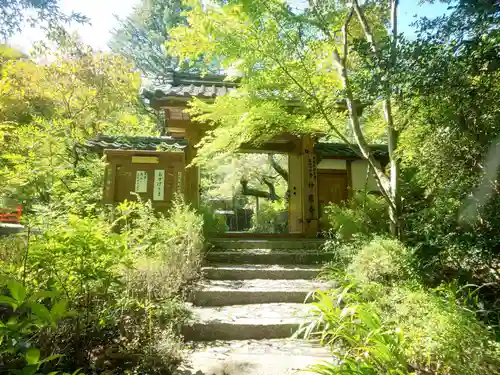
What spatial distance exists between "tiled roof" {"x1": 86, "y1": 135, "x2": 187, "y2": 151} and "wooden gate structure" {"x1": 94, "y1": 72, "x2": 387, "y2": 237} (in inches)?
1.4

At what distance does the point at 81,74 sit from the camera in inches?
313

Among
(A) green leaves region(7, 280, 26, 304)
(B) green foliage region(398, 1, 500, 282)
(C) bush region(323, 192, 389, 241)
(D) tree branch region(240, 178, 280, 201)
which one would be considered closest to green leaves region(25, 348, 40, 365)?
(A) green leaves region(7, 280, 26, 304)

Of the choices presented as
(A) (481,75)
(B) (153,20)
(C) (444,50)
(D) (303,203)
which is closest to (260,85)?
(C) (444,50)

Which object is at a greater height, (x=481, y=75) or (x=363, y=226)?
(x=481, y=75)

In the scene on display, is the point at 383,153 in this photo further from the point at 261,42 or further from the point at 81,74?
the point at 81,74

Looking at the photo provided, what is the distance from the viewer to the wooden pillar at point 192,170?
7137mm

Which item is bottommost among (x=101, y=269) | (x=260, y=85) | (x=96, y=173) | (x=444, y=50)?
(x=101, y=269)

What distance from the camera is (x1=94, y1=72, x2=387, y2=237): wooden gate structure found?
5863 millimetres

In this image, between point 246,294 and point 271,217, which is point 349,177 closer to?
point 271,217

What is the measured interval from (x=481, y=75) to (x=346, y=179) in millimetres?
6744

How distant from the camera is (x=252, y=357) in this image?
9.16ft

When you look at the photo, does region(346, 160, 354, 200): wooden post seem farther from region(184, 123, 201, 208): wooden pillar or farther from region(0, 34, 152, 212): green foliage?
region(0, 34, 152, 212): green foliage

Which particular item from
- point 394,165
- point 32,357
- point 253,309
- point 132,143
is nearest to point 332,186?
point 394,165

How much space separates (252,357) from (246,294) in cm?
132
